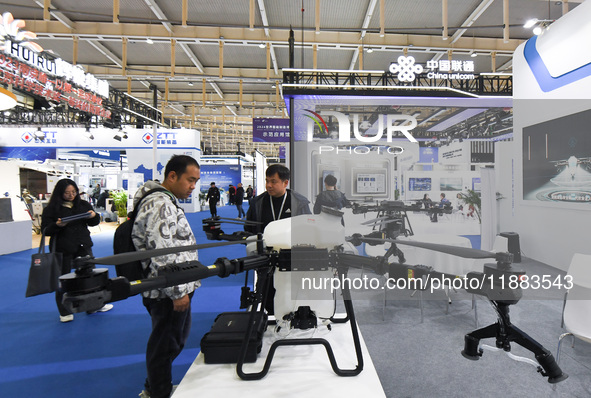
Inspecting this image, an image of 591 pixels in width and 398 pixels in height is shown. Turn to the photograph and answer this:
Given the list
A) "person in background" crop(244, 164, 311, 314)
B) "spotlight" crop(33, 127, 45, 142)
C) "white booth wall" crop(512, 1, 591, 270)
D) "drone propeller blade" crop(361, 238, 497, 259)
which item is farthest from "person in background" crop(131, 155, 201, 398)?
"spotlight" crop(33, 127, 45, 142)

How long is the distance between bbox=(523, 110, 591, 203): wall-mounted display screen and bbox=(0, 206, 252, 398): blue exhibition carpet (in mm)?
4040

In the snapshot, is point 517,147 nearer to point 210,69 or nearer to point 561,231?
point 561,231

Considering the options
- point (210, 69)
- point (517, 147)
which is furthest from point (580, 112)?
point (210, 69)

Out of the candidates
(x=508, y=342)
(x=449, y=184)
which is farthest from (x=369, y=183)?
(x=449, y=184)

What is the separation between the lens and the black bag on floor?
293 cm

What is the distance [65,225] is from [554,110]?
577cm

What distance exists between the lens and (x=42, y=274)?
295cm

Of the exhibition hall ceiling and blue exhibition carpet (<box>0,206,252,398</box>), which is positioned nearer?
blue exhibition carpet (<box>0,206,252,398</box>)

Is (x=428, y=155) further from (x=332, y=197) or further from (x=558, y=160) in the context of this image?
(x=332, y=197)

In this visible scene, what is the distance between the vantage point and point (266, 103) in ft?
44.1

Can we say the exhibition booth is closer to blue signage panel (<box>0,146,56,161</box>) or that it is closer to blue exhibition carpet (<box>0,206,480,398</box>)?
blue exhibition carpet (<box>0,206,480,398</box>)

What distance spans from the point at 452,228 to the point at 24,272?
277 inches

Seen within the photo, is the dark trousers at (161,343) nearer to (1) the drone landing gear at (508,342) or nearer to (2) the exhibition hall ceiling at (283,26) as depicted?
(1) the drone landing gear at (508,342)

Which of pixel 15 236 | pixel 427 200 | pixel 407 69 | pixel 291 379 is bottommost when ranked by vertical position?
pixel 15 236
